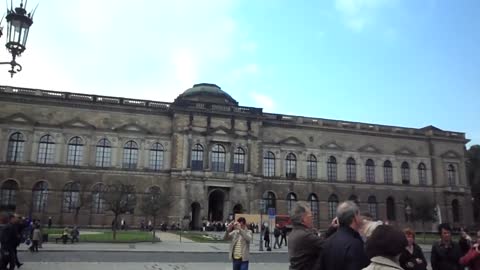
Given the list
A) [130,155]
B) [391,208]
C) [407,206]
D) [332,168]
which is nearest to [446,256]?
[130,155]

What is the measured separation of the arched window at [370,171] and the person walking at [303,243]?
52.3m

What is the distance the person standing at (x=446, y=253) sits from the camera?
25.0 ft

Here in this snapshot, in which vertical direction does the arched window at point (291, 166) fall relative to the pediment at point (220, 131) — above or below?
below

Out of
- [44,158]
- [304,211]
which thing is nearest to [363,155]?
[44,158]

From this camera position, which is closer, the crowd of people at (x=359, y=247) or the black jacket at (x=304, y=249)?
the crowd of people at (x=359, y=247)

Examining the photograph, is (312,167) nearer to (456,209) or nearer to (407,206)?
(407,206)

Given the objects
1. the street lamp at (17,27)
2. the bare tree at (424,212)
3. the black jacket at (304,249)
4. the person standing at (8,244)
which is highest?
the street lamp at (17,27)

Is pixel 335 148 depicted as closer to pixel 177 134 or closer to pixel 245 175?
pixel 245 175

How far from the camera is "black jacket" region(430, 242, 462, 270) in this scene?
7625 mm

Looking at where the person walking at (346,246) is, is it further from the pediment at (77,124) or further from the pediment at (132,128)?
the pediment at (77,124)

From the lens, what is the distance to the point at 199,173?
47281 millimetres

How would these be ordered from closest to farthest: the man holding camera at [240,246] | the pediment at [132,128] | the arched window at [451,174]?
the man holding camera at [240,246] < the pediment at [132,128] < the arched window at [451,174]

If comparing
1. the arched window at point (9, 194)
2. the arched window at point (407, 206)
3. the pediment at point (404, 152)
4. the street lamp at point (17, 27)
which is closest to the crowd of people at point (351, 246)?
the street lamp at point (17, 27)

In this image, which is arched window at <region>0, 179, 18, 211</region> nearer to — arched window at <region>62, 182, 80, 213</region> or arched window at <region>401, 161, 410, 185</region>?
arched window at <region>62, 182, 80, 213</region>
